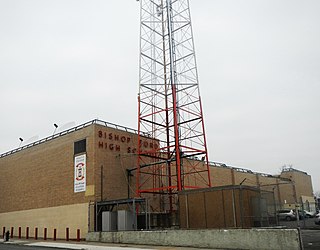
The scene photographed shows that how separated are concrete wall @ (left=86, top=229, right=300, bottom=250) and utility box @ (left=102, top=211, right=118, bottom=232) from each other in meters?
Answer: 1.77

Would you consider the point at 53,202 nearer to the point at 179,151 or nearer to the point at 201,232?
the point at 179,151

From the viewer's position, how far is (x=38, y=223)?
37469mm

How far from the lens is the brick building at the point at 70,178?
106 feet

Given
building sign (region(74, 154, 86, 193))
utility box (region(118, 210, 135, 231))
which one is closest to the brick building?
building sign (region(74, 154, 86, 193))

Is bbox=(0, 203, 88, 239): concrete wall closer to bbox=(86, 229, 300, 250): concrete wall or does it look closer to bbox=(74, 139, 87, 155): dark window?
bbox=(74, 139, 87, 155): dark window

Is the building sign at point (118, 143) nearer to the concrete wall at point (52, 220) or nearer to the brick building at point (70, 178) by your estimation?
the brick building at point (70, 178)

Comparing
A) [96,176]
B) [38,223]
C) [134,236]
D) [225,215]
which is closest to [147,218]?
[134,236]

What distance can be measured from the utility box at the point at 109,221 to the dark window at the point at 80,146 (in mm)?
6836

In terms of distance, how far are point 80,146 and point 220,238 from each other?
1762 centimetres

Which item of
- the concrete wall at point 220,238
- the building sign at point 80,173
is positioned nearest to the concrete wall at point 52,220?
the building sign at point 80,173

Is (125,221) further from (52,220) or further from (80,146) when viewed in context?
(52,220)

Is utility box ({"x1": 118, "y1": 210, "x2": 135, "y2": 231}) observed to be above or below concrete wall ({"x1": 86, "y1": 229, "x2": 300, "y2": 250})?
above

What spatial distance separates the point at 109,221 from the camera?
29.4 meters

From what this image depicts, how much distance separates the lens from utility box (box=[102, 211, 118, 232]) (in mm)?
29281
